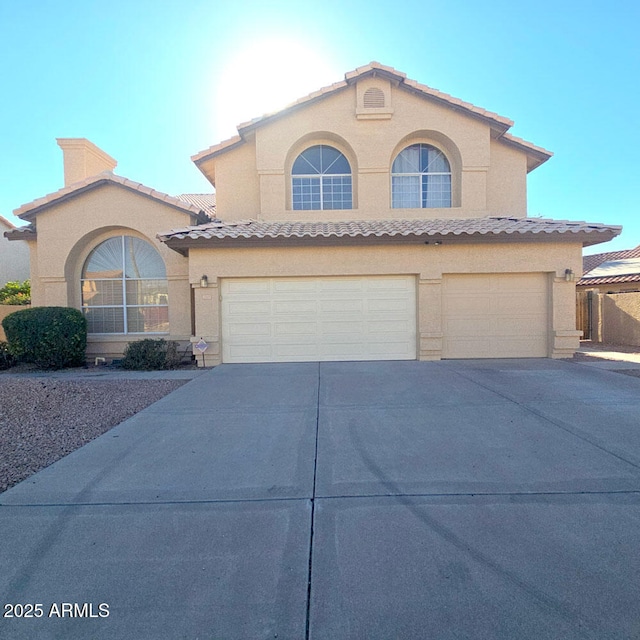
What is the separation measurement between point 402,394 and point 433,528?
4.15 m

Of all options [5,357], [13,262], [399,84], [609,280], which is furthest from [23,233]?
[609,280]

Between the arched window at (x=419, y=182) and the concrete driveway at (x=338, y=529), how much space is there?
28.6 feet

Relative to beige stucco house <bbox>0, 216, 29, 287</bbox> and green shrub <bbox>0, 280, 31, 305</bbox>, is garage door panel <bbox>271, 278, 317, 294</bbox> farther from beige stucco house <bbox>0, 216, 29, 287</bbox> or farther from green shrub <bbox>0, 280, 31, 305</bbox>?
beige stucco house <bbox>0, 216, 29, 287</bbox>

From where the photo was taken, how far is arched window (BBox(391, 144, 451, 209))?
1322cm

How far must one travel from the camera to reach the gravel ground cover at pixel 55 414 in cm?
484

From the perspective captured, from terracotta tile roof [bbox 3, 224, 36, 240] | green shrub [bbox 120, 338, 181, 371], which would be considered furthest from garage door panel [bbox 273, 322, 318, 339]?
terracotta tile roof [bbox 3, 224, 36, 240]

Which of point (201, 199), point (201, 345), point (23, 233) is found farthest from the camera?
point (201, 199)

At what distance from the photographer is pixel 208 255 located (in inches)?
424

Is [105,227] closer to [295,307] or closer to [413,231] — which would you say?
[295,307]

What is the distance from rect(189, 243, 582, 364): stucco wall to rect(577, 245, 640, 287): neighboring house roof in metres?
8.76

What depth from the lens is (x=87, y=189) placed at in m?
12.1

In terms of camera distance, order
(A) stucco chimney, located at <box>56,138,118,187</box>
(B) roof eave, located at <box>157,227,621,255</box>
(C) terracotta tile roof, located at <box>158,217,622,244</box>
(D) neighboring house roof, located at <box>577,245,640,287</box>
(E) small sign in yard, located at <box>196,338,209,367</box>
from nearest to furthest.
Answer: (C) terracotta tile roof, located at <box>158,217,622,244</box> < (B) roof eave, located at <box>157,227,621,255</box> < (E) small sign in yard, located at <box>196,338,209,367</box> < (A) stucco chimney, located at <box>56,138,118,187</box> < (D) neighboring house roof, located at <box>577,245,640,287</box>

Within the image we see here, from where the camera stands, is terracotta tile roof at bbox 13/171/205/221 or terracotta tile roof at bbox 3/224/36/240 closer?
terracotta tile roof at bbox 13/171/205/221

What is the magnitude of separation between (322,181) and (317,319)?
5.00 m
